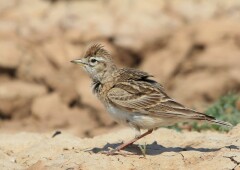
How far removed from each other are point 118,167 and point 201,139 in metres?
1.48

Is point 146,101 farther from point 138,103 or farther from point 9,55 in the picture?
point 9,55

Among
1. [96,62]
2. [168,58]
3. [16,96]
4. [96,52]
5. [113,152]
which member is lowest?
[113,152]

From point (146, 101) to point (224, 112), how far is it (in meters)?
2.74

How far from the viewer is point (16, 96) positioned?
1302 centimetres

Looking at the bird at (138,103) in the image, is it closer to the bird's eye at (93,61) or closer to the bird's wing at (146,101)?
the bird's wing at (146,101)

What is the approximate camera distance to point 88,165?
6.80 metres

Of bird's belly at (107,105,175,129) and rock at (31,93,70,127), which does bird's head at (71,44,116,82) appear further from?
rock at (31,93,70,127)

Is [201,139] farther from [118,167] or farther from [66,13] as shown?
[66,13]

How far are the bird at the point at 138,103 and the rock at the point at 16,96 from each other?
528 centimetres

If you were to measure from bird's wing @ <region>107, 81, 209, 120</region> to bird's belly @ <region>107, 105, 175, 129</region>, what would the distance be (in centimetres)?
5

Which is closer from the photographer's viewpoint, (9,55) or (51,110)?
(51,110)

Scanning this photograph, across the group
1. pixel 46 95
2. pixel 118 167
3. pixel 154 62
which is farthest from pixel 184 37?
pixel 118 167

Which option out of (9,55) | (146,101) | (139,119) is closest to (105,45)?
(9,55)

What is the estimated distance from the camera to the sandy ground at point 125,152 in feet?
22.7
